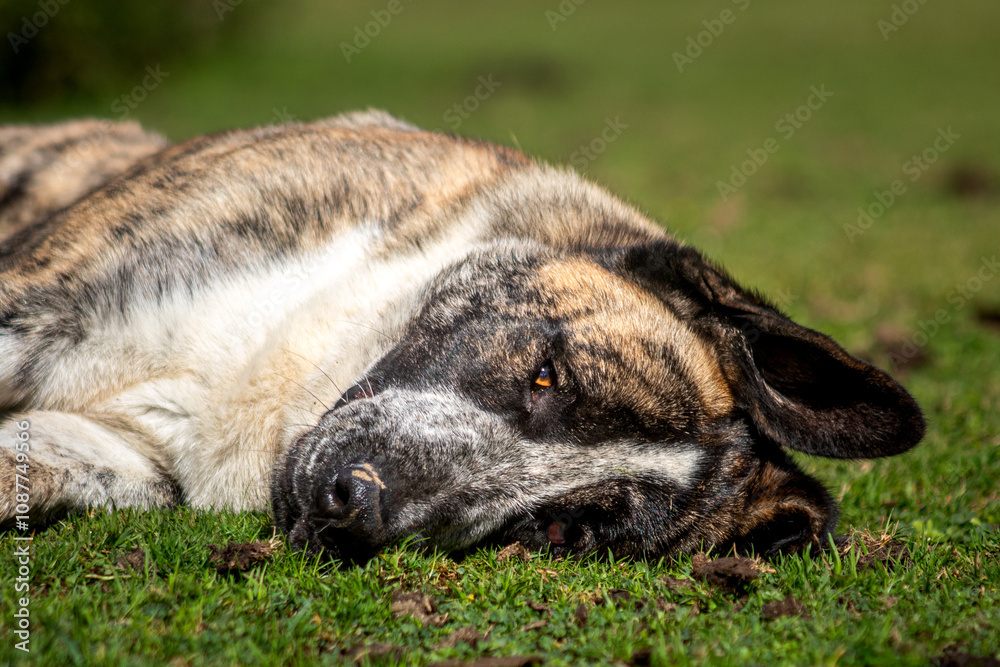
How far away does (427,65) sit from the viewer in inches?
717

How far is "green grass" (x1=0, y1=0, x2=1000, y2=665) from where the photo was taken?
88.7 inches

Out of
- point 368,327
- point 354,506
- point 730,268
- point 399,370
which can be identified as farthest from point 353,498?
point 730,268

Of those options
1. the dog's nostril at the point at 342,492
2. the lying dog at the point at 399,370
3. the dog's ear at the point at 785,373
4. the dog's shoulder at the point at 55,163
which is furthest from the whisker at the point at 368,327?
the dog's shoulder at the point at 55,163

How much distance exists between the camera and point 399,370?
9.41 ft

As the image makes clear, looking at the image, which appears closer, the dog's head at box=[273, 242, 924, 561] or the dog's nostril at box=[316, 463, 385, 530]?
the dog's nostril at box=[316, 463, 385, 530]

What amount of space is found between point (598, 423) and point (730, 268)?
5.19m

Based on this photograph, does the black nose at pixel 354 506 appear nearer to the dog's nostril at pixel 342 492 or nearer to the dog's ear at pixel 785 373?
the dog's nostril at pixel 342 492

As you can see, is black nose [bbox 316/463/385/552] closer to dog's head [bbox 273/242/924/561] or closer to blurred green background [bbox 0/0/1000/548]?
dog's head [bbox 273/242/924/561]

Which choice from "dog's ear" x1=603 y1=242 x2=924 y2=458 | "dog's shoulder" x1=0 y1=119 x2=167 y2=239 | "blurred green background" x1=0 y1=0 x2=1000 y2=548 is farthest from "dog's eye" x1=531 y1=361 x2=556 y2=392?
"dog's shoulder" x1=0 y1=119 x2=167 y2=239

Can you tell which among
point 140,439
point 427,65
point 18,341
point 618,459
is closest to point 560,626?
point 618,459

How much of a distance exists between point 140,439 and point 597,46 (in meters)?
20.6

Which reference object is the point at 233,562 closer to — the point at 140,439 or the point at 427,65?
the point at 140,439

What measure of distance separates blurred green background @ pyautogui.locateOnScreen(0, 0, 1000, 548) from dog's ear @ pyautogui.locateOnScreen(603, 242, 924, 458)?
0.93 metres

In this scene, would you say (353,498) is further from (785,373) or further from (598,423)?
(785,373)
